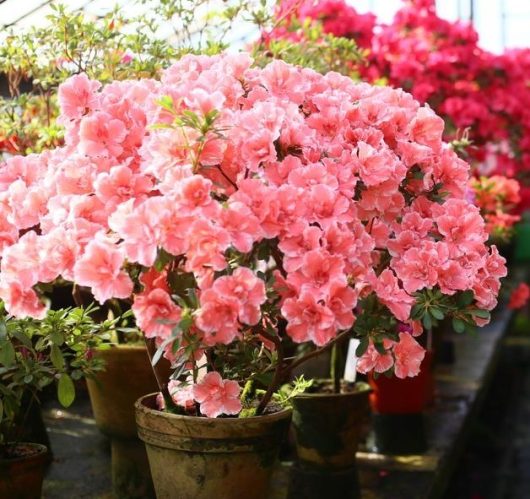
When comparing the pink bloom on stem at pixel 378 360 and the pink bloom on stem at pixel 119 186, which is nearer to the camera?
the pink bloom on stem at pixel 119 186

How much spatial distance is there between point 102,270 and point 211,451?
0.50m

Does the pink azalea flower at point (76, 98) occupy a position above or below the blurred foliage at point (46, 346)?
above

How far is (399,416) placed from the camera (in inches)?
140

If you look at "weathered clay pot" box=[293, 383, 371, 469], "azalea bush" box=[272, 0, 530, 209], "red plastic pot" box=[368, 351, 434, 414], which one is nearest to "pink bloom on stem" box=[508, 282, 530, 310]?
"azalea bush" box=[272, 0, 530, 209]

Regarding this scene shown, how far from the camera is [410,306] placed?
1.89m

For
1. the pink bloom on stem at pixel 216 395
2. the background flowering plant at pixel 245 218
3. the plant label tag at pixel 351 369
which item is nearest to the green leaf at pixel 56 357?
the background flowering plant at pixel 245 218

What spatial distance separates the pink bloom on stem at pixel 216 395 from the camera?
1.98 metres

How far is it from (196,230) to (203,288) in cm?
11

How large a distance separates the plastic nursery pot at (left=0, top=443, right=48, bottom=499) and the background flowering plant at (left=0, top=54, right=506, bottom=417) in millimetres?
451

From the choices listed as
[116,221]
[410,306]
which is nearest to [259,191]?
[116,221]

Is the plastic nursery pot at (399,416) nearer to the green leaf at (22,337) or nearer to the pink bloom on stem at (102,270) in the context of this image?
the green leaf at (22,337)

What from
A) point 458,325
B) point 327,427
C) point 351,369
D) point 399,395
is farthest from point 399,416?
point 458,325

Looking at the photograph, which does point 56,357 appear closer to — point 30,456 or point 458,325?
point 30,456

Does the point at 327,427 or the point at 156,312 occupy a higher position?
the point at 156,312
